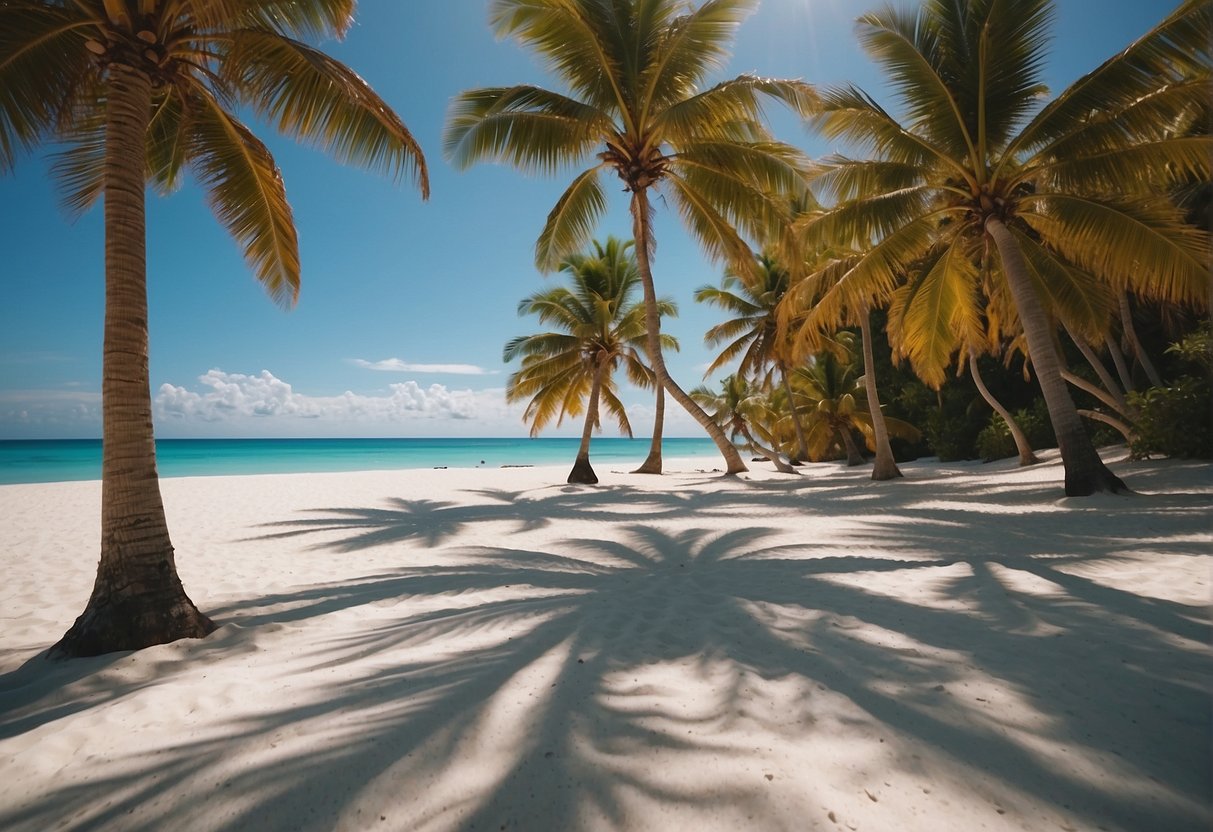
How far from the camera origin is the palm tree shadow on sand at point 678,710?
1661mm

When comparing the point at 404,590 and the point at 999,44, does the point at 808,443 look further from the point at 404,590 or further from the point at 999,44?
the point at 404,590

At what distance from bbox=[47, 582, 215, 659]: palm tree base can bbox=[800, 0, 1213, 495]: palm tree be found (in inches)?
395

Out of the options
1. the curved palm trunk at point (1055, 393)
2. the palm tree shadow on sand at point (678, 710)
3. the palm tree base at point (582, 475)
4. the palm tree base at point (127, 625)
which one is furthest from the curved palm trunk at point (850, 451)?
the palm tree base at point (127, 625)

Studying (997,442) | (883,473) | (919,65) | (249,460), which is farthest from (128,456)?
(249,460)

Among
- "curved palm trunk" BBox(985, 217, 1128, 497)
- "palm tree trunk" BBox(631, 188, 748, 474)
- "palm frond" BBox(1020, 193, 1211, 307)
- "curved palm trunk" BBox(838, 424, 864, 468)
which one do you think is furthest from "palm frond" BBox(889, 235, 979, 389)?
"curved palm trunk" BBox(838, 424, 864, 468)

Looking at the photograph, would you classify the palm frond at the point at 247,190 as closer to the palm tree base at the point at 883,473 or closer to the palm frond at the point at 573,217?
the palm frond at the point at 573,217

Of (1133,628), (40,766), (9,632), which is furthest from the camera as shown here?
(9,632)

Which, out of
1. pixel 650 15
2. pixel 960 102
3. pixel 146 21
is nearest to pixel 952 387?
pixel 960 102

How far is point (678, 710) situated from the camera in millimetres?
2236

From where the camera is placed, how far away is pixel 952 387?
19.8m

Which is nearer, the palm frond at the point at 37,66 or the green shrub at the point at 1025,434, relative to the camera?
the palm frond at the point at 37,66

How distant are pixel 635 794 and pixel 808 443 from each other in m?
23.9

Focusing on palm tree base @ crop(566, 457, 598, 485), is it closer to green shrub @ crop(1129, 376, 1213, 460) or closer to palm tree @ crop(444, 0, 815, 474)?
palm tree @ crop(444, 0, 815, 474)

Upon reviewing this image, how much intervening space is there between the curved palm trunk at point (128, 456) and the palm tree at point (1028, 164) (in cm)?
928
